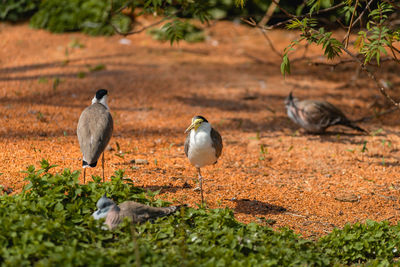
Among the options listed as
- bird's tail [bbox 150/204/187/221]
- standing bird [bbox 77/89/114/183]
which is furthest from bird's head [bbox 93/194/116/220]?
standing bird [bbox 77/89/114/183]

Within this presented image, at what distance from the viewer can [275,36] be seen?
13.3 metres

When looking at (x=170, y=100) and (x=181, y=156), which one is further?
(x=170, y=100)

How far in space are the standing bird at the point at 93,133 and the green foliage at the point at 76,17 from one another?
7.01 meters

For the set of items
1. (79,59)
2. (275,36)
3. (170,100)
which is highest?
(275,36)

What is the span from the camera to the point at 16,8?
12609 mm

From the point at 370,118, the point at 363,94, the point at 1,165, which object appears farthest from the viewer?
the point at 363,94

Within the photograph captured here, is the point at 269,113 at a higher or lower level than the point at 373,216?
higher

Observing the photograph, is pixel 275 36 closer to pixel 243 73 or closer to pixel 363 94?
pixel 243 73

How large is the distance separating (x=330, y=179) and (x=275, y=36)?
829 centimetres

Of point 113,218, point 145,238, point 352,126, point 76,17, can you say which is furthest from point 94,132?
point 76,17

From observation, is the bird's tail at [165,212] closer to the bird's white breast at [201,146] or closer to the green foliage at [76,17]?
the bird's white breast at [201,146]

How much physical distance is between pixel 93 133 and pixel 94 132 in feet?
0.05

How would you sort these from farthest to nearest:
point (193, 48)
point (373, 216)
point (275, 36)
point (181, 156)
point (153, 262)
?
point (275, 36)
point (193, 48)
point (181, 156)
point (373, 216)
point (153, 262)

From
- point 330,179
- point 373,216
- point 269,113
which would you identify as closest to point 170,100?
point 269,113
